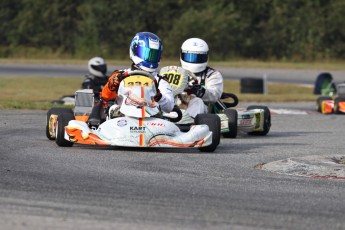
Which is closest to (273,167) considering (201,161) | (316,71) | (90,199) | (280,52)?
Result: (201,161)

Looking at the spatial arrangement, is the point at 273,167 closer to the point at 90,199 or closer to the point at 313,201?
the point at 313,201

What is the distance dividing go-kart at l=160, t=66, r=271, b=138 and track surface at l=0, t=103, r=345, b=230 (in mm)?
1013

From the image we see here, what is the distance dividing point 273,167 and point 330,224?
3.38 metres

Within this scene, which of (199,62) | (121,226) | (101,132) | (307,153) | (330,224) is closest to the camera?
(121,226)

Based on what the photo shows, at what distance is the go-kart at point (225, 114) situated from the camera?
1271 centimetres

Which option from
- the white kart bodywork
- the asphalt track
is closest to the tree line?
the asphalt track

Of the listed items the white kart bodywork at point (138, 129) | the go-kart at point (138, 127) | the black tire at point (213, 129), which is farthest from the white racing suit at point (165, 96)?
the black tire at point (213, 129)

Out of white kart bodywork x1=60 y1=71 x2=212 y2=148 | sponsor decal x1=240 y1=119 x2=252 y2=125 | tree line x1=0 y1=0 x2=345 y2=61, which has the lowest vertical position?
sponsor decal x1=240 y1=119 x2=252 y2=125

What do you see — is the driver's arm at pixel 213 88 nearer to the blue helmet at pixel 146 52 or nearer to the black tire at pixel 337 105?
the blue helmet at pixel 146 52

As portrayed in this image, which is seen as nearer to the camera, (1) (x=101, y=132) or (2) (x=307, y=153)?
(1) (x=101, y=132)

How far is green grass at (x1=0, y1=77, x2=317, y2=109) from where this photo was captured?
869 inches

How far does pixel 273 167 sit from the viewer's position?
1003cm

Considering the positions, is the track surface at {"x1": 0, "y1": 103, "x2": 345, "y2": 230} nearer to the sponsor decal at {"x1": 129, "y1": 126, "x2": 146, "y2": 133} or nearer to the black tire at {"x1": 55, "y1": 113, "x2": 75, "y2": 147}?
the black tire at {"x1": 55, "y1": 113, "x2": 75, "y2": 147}

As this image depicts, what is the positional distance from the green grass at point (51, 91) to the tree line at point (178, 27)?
14.7 meters
